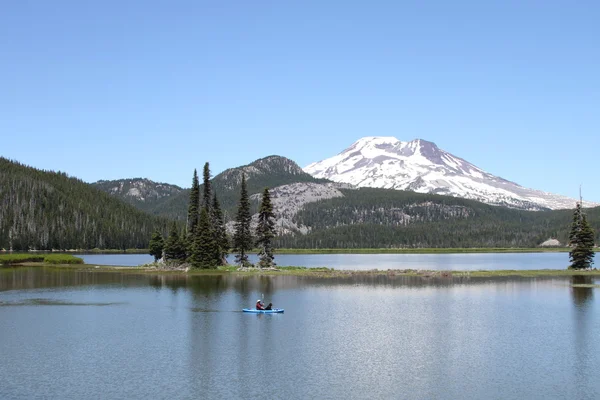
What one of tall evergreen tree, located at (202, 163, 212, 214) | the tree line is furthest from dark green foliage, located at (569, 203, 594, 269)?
tall evergreen tree, located at (202, 163, 212, 214)

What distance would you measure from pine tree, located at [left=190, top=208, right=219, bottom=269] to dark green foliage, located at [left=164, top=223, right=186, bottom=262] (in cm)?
793

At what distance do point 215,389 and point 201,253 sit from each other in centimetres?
9334

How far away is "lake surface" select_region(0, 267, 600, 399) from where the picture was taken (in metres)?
41.2

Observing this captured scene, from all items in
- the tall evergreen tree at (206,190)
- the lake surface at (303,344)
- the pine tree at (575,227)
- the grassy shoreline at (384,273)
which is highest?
the tall evergreen tree at (206,190)

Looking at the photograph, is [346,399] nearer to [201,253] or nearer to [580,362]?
[580,362]

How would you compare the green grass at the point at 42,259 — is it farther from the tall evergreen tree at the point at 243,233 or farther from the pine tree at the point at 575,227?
the pine tree at the point at 575,227

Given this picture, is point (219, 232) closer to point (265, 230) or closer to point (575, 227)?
point (265, 230)

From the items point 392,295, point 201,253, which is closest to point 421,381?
point 392,295

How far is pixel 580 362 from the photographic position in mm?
47656

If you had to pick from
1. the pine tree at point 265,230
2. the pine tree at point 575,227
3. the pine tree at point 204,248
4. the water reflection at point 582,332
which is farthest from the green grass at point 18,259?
the water reflection at point 582,332

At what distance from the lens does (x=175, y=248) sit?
462 feet

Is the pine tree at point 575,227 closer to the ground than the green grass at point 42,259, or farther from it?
farther from it

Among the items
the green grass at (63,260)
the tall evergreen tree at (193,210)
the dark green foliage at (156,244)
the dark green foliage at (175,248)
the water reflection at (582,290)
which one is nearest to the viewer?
the water reflection at (582,290)

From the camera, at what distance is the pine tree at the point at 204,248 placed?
132 m
